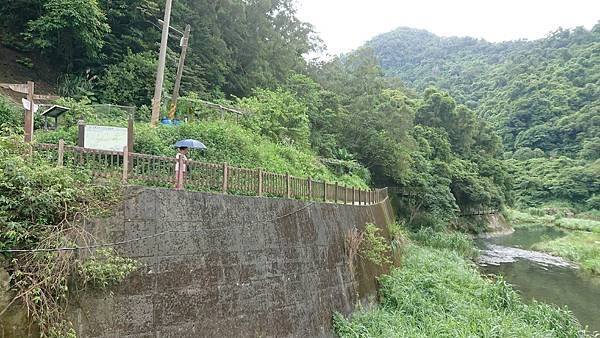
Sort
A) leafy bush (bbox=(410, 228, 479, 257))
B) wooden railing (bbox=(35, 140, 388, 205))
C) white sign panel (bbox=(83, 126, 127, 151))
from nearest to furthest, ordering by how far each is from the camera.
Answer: wooden railing (bbox=(35, 140, 388, 205)) → white sign panel (bbox=(83, 126, 127, 151)) → leafy bush (bbox=(410, 228, 479, 257))

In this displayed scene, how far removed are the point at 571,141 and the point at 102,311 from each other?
92.7m

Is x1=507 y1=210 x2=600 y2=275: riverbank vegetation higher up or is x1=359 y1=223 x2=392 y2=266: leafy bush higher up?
x1=359 y1=223 x2=392 y2=266: leafy bush

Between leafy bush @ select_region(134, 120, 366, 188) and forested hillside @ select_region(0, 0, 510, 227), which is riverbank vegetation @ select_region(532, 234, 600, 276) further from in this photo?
leafy bush @ select_region(134, 120, 366, 188)

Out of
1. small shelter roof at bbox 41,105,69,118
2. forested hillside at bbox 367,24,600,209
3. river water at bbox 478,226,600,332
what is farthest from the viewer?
forested hillside at bbox 367,24,600,209

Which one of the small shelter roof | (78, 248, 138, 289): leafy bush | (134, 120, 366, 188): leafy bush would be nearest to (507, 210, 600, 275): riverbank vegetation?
(134, 120, 366, 188): leafy bush

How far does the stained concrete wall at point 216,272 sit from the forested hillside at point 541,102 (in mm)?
66013

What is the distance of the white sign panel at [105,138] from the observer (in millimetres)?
8781

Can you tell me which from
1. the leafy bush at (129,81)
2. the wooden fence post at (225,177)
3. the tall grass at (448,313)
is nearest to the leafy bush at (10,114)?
the leafy bush at (129,81)

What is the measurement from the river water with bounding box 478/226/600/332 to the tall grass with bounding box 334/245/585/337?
3.57m

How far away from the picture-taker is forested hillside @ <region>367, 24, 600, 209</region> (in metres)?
69.2

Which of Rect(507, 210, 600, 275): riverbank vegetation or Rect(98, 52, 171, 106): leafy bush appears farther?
Rect(507, 210, 600, 275): riverbank vegetation

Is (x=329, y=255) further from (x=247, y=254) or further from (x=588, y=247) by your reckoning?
(x=588, y=247)

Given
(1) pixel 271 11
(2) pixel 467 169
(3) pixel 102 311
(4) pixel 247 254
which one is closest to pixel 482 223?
(2) pixel 467 169

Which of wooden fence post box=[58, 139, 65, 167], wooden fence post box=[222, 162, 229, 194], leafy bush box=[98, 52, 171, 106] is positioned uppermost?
leafy bush box=[98, 52, 171, 106]
